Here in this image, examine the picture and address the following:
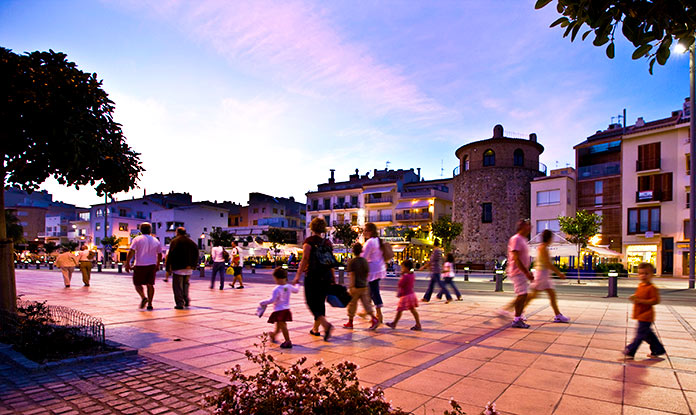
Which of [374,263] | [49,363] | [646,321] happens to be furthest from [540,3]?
[49,363]

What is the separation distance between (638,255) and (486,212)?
43.6ft

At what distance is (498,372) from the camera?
4.52 m

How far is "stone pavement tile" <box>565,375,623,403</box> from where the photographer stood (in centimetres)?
378

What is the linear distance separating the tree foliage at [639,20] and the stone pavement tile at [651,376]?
10.3ft

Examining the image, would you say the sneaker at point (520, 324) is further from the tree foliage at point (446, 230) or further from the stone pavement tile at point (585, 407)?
the tree foliage at point (446, 230)

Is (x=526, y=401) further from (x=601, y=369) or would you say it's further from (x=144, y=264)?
(x=144, y=264)

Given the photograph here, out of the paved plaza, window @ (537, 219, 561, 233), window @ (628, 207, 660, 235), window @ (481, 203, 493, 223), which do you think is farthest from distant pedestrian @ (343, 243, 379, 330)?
window @ (481, 203, 493, 223)

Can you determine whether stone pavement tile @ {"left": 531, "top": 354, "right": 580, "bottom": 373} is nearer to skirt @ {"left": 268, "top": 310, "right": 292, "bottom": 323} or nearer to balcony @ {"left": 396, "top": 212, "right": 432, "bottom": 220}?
skirt @ {"left": 268, "top": 310, "right": 292, "bottom": 323}

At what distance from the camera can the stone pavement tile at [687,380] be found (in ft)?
13.3


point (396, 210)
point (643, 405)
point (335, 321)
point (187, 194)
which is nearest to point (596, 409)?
point (643, 405)

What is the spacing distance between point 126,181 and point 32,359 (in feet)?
9.02

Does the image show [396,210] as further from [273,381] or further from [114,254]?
[273,381]

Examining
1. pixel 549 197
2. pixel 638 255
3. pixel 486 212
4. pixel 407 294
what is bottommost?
pixel 638 255

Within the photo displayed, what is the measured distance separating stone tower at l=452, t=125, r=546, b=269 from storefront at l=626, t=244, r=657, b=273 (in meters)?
9.61
